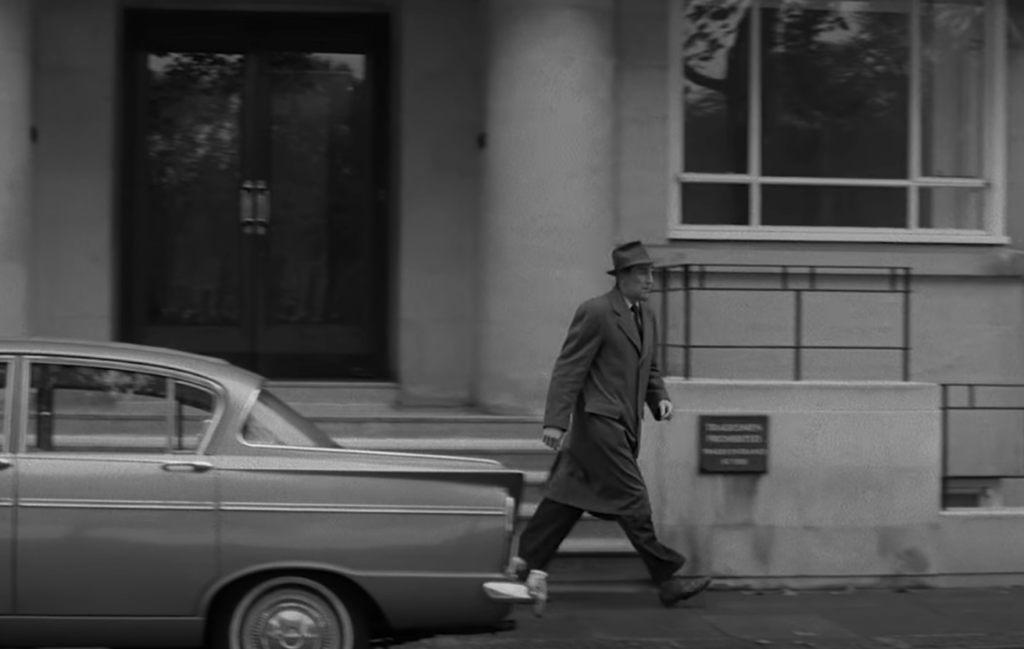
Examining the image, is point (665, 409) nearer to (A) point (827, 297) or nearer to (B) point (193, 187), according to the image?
(A) point (827, 297)

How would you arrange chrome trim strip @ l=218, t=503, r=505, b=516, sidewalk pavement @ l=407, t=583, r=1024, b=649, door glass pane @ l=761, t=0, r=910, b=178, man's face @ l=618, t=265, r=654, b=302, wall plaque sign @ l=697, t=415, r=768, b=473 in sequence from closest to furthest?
1. chrome trim strip @ l=218, t=503, r=505, b=516
2. sidewalk pavement @ l=407, t=583, r=1024, b=649
3. man's face @ l=618, t=265, r=654, b=302
4. wall plaque sign @ l=697, t=415, r=768, b=473
5. door glass pane @ l=761, t=0, r=910, b=178

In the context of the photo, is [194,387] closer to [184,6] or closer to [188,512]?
[188,512]

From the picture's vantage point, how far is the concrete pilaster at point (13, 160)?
11805 millimetres

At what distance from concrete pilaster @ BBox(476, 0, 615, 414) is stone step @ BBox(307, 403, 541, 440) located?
0.63 ft

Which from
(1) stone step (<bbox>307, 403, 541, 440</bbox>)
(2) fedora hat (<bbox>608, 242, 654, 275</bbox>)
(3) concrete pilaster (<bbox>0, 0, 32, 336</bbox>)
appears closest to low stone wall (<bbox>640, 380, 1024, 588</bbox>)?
(1) stone step (<bbox>307, 403, 541, 440</bbox>)

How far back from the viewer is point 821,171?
1303 cm

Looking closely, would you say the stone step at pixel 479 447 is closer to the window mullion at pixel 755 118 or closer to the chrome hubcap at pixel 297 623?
the window mullion at pixel 755 118

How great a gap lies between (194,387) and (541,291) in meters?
4.66

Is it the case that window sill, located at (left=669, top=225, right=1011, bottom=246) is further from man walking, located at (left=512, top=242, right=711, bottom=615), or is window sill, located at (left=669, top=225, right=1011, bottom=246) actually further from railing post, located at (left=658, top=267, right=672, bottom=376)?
man walking, located at (left=512, top=242, right=711, bottom=615)

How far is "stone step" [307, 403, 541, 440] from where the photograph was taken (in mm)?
11867

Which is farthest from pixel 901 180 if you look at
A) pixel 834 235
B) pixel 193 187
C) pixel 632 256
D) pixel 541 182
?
pixel 193 187

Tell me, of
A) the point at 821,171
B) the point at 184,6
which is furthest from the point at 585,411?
the point at 184,6

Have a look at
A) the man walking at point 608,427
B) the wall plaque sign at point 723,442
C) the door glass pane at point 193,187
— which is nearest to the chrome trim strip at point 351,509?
the man walking at point 608,427

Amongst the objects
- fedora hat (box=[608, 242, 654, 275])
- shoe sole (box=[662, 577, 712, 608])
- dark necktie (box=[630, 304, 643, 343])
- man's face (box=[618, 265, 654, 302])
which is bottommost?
shoe sole (box=[662, 577, 712, 608])
